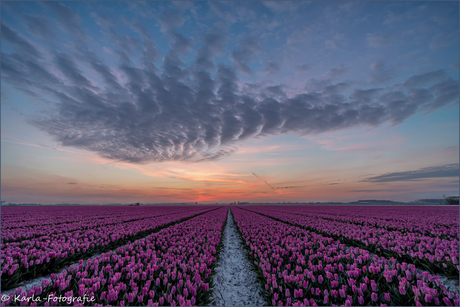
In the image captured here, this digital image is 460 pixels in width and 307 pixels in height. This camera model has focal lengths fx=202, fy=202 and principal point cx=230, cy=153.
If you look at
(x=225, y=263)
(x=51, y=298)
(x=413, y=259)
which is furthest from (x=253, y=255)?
(x=51, y=298)

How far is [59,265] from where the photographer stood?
7.33m

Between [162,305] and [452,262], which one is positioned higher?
[162,305]

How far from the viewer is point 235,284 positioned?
6676 millimetres

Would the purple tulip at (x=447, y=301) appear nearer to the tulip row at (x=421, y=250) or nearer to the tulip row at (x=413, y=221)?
the tulip row at (x=421, y=250)

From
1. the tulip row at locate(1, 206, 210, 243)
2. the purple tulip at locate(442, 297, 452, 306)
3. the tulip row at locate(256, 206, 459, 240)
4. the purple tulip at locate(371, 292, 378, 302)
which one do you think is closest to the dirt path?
the purple tulip at locate(371, 292, 378, 302)

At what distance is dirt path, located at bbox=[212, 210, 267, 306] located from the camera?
5.59 metres

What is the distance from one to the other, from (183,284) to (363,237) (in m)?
10.4

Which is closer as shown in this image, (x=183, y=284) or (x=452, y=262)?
(x=183, y=284)

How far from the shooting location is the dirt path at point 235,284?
18.4ft

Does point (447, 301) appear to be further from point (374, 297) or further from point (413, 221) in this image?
point (413, 221)

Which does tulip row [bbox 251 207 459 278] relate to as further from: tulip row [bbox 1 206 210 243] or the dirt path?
tulip row [bbox 1 206 210 243]

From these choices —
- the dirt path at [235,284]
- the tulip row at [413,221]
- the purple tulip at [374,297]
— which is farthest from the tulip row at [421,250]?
the dirt path at [235,284]

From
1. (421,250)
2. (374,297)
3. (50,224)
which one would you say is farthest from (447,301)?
(50,224)

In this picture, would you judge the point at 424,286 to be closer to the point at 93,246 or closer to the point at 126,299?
the point at 126,299
